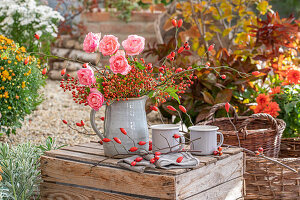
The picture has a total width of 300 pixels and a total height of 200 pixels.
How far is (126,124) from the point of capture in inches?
65.7

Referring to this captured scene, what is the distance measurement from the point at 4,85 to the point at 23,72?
0.17 metres

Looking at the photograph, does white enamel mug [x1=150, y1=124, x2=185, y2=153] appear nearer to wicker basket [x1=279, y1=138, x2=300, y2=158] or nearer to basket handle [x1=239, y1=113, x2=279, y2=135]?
basket handle [x1=239, y1=113, x2=279, y2=135]

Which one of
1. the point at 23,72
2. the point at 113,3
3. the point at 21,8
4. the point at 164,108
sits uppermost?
the point at 113,3

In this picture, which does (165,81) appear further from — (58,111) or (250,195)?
(58,111)

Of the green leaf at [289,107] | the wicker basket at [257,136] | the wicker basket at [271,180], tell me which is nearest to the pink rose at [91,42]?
the wicker basket at [257,136]

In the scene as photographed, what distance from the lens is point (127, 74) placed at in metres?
1.65

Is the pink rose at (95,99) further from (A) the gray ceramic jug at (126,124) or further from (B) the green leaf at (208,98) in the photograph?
(B) the green leaf at (208,98)

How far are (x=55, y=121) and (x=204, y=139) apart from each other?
9.09 feet

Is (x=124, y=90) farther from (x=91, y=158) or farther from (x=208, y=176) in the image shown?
(x=208, y=176)

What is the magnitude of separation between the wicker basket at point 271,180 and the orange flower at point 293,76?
2.78 ft

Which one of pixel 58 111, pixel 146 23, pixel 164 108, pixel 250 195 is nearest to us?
pixel 250 195

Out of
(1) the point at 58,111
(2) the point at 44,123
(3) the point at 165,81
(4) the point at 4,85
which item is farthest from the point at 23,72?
(3) the point at 165,81

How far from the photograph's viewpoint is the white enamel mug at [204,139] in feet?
5.46

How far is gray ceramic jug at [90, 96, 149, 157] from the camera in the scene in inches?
65.8
